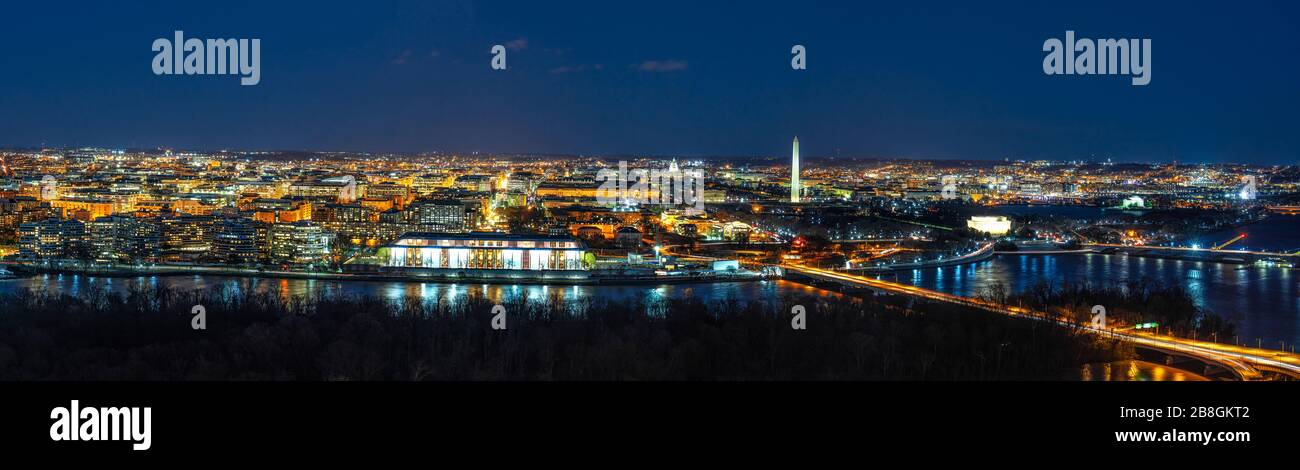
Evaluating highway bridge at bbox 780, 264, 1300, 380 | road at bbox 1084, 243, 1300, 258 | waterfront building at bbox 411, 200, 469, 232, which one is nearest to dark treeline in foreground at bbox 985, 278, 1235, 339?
highway bridge at bbox 780, 264, 1300, 380

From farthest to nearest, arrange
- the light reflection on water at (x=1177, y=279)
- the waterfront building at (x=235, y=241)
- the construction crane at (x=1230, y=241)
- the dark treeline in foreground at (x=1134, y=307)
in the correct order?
the construction crane at (x=1230, y=241) → the waterfront building at (x=235, y=241) → the light reflection on water at (x=1177, y=279) → the dark treeline in foreground at (x=1134, y=307)

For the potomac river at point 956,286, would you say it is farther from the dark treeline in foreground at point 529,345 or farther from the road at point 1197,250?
the dark treeline in foreground at point 529,345

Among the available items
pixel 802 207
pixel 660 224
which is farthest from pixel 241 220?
pixel 802 207

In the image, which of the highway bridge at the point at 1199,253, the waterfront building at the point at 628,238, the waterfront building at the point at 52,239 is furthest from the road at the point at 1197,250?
the waterfront building at the point at 52,239

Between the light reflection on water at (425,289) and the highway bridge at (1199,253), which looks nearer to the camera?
the light reflection on water at (425,289)

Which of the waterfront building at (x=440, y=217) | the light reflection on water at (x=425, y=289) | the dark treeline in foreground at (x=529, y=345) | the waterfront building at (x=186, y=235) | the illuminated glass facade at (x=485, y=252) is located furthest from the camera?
the waterfront building at (x=440, y=217)

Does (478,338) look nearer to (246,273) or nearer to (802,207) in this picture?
(246,273)

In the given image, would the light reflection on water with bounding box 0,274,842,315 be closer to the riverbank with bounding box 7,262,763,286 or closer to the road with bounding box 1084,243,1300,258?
the riverbank with bounding box 7,262,763,286
